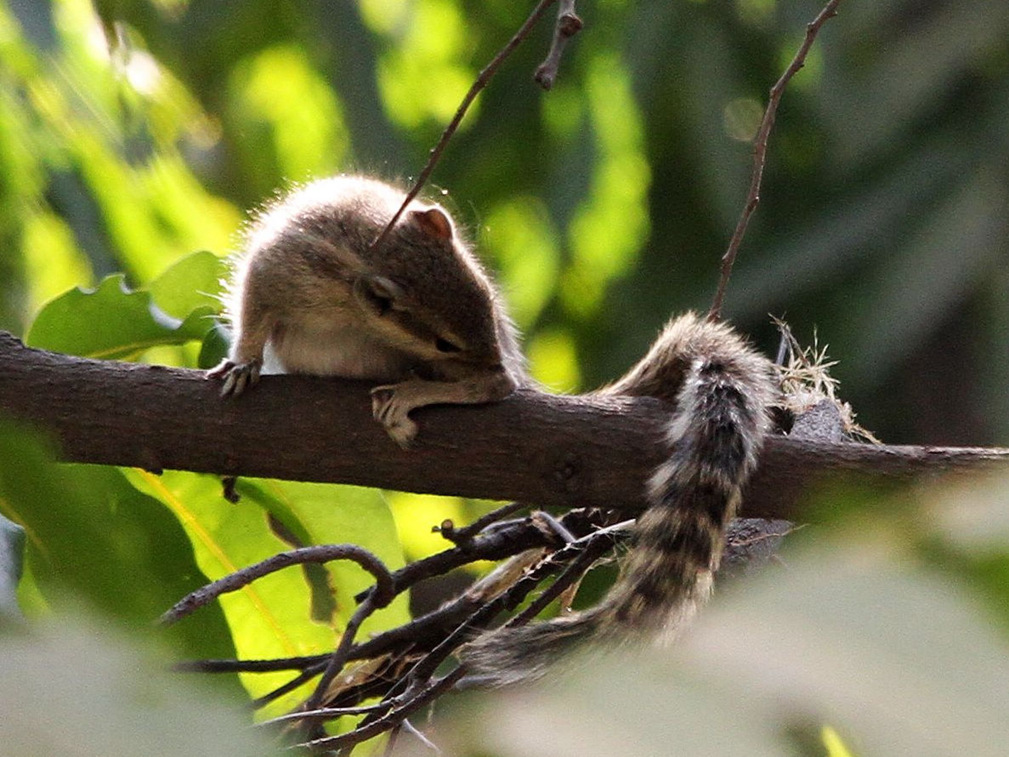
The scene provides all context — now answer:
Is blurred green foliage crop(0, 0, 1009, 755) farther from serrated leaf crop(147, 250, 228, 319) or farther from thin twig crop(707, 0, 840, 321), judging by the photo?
thin twig crop(707, 0, 840, 321)

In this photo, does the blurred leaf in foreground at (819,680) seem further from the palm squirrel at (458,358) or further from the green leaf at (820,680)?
the palm squirrel at (458,358)

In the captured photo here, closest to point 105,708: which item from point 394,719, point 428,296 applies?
point 394,719

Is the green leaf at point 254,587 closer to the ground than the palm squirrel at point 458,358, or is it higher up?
closer to the ground

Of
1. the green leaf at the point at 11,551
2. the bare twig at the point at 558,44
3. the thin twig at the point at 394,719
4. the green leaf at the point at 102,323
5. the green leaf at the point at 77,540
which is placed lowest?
the thin twig at the point at 394,719

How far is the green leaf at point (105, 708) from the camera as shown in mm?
333

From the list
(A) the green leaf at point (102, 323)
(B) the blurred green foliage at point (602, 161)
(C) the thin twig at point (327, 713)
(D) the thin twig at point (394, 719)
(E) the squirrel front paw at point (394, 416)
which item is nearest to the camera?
(C) the thin twig at point (327, 713)

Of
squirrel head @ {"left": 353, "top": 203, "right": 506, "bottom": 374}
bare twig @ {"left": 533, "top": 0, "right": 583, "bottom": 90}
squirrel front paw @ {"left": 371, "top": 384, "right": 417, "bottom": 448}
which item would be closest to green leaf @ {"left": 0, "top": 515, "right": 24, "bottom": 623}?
bare twig @ {"left": 533, "top": 0, "right": 583, "bottom": 90}

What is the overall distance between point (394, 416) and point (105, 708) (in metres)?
1.85

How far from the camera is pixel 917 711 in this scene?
33cm

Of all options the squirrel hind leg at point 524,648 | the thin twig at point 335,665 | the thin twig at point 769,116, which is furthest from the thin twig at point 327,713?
the thin twig at point 769,116

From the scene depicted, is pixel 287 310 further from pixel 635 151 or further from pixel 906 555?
pixel 635 151

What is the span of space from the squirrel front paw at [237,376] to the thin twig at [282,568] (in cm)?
29

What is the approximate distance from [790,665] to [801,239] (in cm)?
520

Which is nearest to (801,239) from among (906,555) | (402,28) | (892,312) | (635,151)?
(892,312)
